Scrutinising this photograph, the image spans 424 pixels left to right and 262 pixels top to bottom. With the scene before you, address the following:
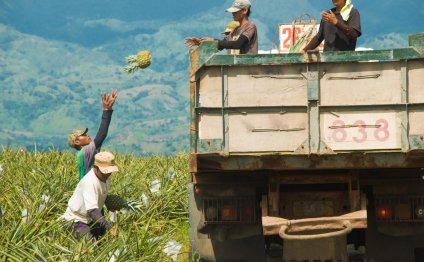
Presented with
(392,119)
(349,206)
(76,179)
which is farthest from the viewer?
(76,179)

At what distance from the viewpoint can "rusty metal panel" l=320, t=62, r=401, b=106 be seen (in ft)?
37.6

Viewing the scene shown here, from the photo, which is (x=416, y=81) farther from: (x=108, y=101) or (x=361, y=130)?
(x=108, y=101)

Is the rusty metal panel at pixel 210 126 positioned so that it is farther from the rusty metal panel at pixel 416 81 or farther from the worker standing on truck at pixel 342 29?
the rusty metal panel at pixel 416 81

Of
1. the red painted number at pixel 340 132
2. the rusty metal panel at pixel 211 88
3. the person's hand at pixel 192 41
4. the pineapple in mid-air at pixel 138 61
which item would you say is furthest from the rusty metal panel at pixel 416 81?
the pineapple in mid-air at pixel 138 61

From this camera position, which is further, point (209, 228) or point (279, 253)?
point (279, 253)

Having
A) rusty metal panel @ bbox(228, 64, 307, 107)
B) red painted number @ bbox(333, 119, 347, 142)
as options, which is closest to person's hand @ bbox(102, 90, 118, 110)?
rusty metal panel @ bbox(228, 64, 307, 107)

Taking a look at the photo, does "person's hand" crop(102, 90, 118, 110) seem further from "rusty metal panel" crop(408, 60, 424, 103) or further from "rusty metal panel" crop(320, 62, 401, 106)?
"rusty metal panel" crop(408, 60, 424, 103)

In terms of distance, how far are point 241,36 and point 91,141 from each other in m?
2.15

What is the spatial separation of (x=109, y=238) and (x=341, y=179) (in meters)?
2.58

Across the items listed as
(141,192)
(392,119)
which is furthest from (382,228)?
(141,192)

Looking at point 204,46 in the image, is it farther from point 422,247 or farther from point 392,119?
point 422,247

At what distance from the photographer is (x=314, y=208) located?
12.2 m

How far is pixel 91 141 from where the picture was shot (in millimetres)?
13117

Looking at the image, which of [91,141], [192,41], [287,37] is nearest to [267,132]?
[192,41]
